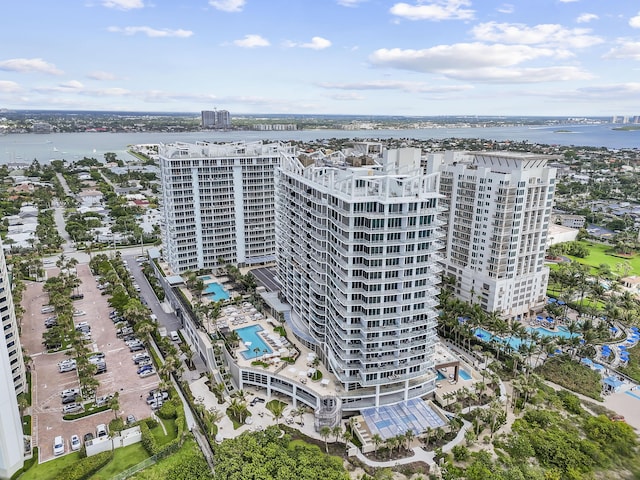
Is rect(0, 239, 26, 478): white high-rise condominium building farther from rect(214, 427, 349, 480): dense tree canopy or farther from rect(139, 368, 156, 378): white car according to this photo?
rect(214, 427, 349, 480): dense tree canopy

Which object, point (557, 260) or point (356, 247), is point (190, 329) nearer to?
point (356, 247)

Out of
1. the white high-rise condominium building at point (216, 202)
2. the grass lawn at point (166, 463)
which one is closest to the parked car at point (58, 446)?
the grass lawn at point (166, 463)

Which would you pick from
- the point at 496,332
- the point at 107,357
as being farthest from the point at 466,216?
the point at 107,357

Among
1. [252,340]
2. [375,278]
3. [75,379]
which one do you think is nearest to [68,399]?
[75,379]

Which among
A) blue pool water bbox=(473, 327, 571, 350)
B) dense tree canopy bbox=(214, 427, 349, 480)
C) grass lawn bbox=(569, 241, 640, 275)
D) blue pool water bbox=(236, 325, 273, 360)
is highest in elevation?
grass lawn bbox=(569, 241, 640, 275)

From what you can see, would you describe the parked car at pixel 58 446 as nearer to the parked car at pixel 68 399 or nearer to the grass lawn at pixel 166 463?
the parked car at pixel 68 399

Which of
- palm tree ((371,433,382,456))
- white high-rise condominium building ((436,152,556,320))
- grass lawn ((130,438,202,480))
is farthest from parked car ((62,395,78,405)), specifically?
white high-rise condominium building ((436,152,556,320))
